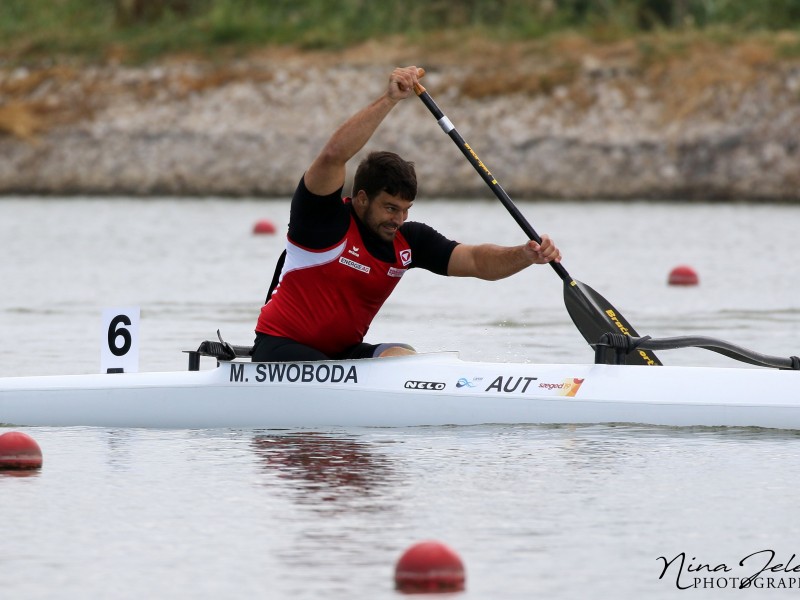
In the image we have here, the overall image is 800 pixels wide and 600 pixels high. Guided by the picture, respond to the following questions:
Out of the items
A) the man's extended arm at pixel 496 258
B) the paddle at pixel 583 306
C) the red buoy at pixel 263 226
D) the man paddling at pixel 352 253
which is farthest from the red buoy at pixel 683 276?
the man's extended arm at pixel 496 258

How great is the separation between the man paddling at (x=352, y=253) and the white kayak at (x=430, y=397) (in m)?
0.18

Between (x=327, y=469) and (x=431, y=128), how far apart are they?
26241 millimetres

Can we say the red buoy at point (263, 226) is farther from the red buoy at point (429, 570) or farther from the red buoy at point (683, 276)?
the red buoy at point (429, 570)

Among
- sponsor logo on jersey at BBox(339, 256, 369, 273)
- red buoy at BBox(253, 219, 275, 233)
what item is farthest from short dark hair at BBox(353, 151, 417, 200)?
red buoy at BBox(253, 219, 275, 233)

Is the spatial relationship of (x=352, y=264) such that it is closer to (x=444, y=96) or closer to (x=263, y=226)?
(x=263, y=226)

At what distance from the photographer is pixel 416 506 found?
24.0 feet

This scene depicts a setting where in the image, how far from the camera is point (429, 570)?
5.92 meters

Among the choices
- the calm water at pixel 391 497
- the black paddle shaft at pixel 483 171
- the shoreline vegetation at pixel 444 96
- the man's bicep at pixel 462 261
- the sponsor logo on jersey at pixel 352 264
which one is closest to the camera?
the calm water at pixel 391 497

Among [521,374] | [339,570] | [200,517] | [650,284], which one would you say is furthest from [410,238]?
[650,284]

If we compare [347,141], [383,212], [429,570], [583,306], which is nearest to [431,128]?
[583,306]

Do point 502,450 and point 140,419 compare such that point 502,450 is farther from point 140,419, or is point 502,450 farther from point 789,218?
point 789,218

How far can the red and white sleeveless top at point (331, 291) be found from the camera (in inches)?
355

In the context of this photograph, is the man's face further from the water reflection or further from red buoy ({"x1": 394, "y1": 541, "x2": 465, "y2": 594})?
red buoy ({"x1": 394, "y1": 541, "x2": 465, "y2": 594})

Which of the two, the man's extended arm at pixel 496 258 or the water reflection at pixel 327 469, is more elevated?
the man's extended arm at pixel 496 258
